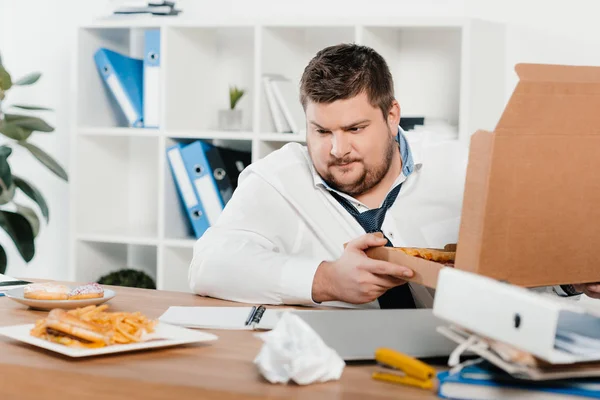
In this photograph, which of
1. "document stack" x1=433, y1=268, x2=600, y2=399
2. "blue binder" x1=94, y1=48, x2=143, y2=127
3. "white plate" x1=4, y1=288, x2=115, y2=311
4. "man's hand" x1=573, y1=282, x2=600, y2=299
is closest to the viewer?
"document stack" x1=433, y1=268, x2=600, y2=399

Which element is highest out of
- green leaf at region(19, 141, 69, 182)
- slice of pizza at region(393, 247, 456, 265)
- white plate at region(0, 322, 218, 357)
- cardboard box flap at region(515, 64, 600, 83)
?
cardboard box flap at region(515, 64, 600, 83)

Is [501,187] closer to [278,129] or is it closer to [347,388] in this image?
[347,388]

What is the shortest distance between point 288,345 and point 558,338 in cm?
35

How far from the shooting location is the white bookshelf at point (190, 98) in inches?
127

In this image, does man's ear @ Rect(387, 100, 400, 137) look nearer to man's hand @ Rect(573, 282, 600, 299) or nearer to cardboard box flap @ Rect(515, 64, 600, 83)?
man's hand @ Rect(573, 282, 600, 299)

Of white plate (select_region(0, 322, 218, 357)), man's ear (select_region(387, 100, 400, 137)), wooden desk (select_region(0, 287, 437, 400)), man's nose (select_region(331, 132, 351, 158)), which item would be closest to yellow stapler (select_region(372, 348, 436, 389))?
wooden desk (select_region(0, 287, 437, 400))

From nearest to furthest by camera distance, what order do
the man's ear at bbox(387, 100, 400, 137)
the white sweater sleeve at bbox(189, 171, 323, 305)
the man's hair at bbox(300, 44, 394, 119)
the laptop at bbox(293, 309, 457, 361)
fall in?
the laptop at bbox(293, 309, 457, 361)
the white sweater sleeve at bbox(189, 171, 323, 305)
the man's hair at bbox(300, 44, 394, 119)
the man's ear at bbox(387, 100, 400, 137)

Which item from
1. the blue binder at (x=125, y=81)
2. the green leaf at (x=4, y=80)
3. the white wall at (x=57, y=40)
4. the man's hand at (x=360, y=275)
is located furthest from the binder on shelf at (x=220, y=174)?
the man's hand at (x=360, y=275)

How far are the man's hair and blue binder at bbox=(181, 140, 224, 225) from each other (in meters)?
1.23

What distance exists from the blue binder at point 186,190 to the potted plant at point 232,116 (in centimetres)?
19

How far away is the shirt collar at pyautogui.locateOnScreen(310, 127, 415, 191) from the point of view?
2.16 metres

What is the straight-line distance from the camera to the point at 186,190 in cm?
338

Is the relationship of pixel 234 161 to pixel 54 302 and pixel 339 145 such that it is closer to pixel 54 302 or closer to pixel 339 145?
pixel 339 145

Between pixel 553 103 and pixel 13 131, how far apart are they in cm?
250
